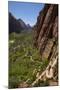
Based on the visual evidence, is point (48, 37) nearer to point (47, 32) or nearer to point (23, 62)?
point (47, 32)

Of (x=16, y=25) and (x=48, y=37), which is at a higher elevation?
(x=16, y=25)

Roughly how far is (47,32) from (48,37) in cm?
5

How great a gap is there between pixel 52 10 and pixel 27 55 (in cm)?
49

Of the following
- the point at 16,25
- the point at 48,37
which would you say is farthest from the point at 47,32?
the point at 16,25

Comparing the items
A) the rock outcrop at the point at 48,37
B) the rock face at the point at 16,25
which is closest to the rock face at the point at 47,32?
the rock outcrop at the point at 48,37

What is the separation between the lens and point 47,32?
1.86m

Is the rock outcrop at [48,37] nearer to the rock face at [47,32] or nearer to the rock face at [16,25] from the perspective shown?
the rock face at [47,32]

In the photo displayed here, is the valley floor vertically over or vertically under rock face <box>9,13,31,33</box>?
under

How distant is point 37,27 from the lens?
6.02 ft

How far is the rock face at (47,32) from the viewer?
6.03 ft

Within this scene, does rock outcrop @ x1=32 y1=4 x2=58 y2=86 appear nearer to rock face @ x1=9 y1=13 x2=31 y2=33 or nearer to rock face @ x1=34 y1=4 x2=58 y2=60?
rock face @ x1=34 y1=4 x2=58 y2=60

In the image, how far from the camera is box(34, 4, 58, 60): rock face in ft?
6.03

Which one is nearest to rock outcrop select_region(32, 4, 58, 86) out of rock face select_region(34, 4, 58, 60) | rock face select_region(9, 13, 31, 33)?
rock face select_region(34, 4, 58, 60)

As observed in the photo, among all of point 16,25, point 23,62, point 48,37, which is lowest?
point 23,62
